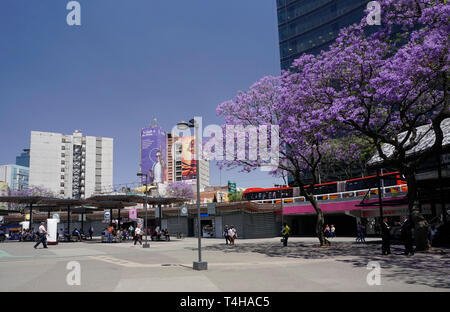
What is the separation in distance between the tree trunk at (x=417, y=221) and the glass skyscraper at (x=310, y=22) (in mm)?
52742

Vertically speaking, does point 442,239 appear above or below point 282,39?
below

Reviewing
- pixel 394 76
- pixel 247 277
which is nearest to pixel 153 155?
pixel 394 76

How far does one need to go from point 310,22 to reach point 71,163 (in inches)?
3812

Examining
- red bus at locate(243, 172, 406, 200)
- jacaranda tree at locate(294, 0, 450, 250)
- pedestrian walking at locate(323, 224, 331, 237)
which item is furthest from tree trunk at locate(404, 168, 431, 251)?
pedestrian walking at locate(323, 224, 331, 237)

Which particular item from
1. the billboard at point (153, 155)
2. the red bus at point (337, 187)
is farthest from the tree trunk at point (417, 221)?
the billboard at point (153, 155)

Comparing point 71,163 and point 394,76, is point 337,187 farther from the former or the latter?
point 71,163

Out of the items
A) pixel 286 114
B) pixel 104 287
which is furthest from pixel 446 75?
pixel 104 287

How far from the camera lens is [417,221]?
58.0 feet

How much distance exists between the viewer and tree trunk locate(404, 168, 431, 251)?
17.7 m

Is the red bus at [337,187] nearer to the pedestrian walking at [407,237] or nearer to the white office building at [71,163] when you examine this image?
the pedestrian walking at [407,237]

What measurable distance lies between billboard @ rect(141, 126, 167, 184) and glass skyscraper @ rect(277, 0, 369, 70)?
69559 millimetres
